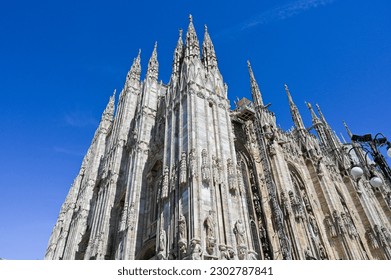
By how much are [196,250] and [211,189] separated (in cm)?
358

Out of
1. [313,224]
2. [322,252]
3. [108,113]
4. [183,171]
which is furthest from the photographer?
[108,113]

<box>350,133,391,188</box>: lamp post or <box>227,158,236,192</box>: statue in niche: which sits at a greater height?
<box>227,158,236,192</box>: statue in niche

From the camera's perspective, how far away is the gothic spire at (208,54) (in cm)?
2584

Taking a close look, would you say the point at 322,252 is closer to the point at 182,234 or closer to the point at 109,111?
the point at 182,234

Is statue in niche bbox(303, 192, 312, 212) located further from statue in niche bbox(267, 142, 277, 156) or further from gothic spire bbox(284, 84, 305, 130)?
gothic spire bbox(284, 84, 305, 130)

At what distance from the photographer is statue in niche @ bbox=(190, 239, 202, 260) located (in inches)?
511

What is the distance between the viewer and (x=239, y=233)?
14.8m

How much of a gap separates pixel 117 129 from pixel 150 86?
236 inches

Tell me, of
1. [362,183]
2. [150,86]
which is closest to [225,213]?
[150,86]

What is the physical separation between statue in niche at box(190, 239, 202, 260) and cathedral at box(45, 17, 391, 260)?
0.15ft

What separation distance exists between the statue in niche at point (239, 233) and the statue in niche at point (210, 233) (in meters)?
1.35

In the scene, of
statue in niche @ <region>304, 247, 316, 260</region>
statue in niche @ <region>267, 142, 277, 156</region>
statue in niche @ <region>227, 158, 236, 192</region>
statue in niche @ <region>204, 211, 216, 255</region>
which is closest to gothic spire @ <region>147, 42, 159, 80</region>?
statue in niche @ <region>267, 142, 277, 156</region>

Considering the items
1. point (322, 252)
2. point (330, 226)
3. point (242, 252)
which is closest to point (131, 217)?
point (242, 252)
